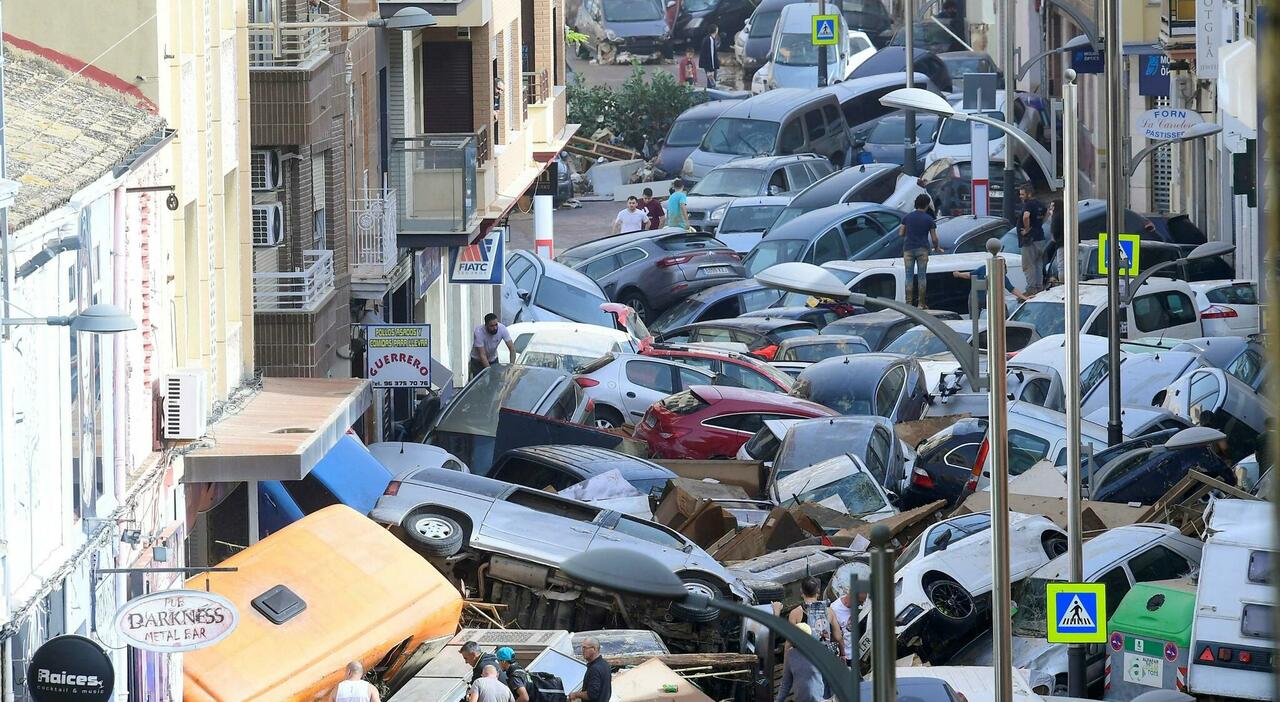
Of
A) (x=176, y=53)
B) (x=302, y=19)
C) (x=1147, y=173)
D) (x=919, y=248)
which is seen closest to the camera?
(x=176, y=53)

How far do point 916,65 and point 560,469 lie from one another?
37.5 meters

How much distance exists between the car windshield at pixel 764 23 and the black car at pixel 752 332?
34531 mm

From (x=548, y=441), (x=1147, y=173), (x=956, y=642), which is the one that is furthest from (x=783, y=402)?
(x=1147, y=173)

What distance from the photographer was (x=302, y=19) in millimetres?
24000

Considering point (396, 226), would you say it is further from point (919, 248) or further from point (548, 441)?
point (919, 248)

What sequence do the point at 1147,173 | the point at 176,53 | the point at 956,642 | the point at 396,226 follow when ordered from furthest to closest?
1. the point at 1147,173
2. the point at 396,226
3. the point at 956,642
4. the point at 176,53

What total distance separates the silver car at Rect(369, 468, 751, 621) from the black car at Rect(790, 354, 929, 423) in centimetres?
773

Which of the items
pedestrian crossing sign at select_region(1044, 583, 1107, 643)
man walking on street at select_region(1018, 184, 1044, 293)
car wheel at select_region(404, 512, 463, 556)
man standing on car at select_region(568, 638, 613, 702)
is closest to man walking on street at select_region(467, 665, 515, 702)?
man standing on car at select_region(568, 638, 613, 702)

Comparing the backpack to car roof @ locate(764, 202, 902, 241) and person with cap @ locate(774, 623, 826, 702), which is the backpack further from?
car roof @ locate(764, 202, 902, 241)

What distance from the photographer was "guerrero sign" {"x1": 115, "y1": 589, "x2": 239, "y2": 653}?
13523 mm

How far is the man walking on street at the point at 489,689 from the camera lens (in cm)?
1589

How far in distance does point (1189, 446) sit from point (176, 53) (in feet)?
36.0

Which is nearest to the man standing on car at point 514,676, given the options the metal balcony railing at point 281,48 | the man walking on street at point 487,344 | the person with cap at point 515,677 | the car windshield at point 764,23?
the person with cap at point 515,677

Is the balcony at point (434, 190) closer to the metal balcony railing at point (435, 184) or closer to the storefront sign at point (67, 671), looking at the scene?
the metal balcony railing at point (435, 184)
